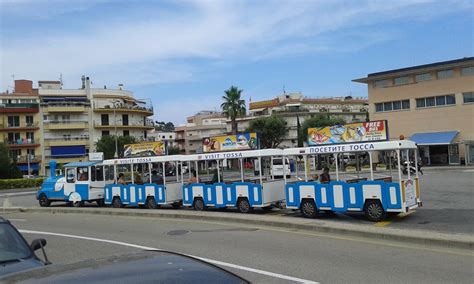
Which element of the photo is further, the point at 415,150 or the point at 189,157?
the point at 189,157

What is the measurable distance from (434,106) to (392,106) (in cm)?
524

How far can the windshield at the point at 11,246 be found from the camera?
18.9 feet

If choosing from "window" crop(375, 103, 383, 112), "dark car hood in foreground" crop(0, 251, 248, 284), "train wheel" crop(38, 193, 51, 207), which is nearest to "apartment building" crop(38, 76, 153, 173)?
"window" crop(375, 103, 383, 112)

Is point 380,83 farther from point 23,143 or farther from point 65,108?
point 23,143

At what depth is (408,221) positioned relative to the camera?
45.1 feet

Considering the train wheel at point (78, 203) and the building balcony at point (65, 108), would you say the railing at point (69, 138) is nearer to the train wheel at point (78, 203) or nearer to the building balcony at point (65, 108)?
the building balcony at point (65, 108)

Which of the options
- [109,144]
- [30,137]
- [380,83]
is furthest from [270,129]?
[30,137]

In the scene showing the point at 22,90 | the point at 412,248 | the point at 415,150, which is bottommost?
the point at 412,248

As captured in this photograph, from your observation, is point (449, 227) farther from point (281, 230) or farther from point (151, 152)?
point (151, 152)

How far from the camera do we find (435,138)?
164 ft

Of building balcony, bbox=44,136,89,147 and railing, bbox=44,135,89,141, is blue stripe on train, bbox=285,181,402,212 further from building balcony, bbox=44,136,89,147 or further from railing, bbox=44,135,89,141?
railing, bbox=44,135,89,141

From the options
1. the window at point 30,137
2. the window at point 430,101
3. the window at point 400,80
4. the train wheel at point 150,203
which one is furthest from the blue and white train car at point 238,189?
the window at point 30,137

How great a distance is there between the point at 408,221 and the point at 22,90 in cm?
9029

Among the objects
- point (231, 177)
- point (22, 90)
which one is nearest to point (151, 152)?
point (231, 177)
